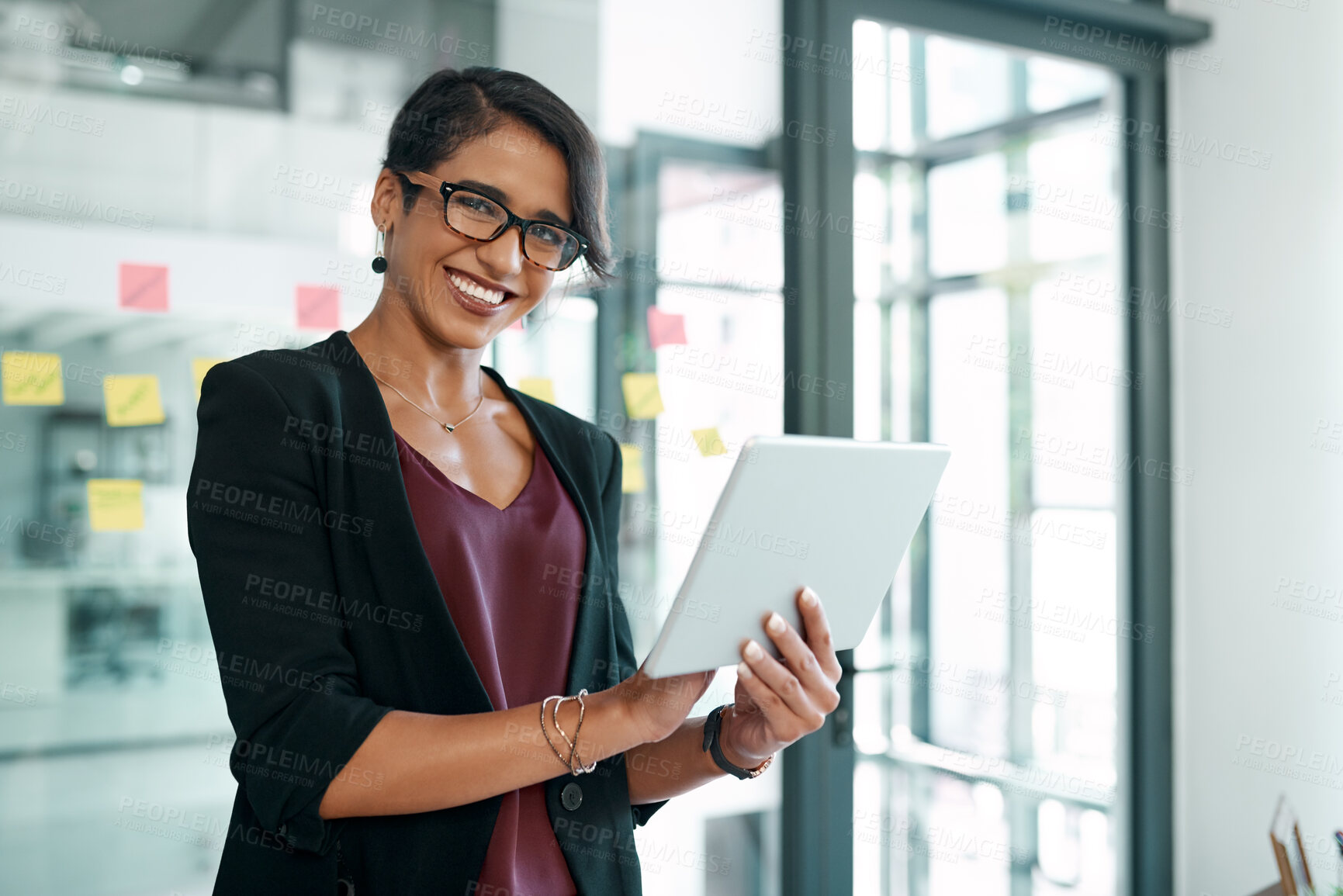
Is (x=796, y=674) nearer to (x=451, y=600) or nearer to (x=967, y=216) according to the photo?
(x=451, y=600)

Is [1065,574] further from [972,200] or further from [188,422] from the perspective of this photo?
[188,422]

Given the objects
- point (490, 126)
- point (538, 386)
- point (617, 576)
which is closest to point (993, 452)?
point (538, 386)

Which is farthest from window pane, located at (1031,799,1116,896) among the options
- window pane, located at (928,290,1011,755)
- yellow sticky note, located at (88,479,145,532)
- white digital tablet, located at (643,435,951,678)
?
yellow sticky note, located at (88,479,145,532)

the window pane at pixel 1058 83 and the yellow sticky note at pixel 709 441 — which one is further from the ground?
the window pane at pixel 1058 83

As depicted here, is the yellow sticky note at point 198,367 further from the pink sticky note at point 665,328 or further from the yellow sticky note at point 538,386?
the pink sticky note at point 665,328

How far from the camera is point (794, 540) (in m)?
0.98

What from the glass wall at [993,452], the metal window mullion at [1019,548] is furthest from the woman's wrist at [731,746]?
the metal window mullion at [1019,548]

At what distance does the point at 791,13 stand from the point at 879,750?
1408 mm

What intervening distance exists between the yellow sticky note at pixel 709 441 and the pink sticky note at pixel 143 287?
869 mm

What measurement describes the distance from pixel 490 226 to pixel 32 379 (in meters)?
0.78

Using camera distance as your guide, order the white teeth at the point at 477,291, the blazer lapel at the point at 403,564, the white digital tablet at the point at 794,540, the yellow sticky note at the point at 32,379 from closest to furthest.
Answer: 1. the white digital tablet at the point at 794,540
2. the blazer lapel at the point at 403,564
3. the white teeth at the point at 477,291
4. the yellow sticky note at the point at 32,379

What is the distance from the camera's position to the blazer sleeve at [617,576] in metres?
1.28

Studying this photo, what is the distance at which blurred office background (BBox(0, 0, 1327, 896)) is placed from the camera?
4.92 ft

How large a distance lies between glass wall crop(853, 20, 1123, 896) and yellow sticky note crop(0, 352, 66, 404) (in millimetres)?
1323
